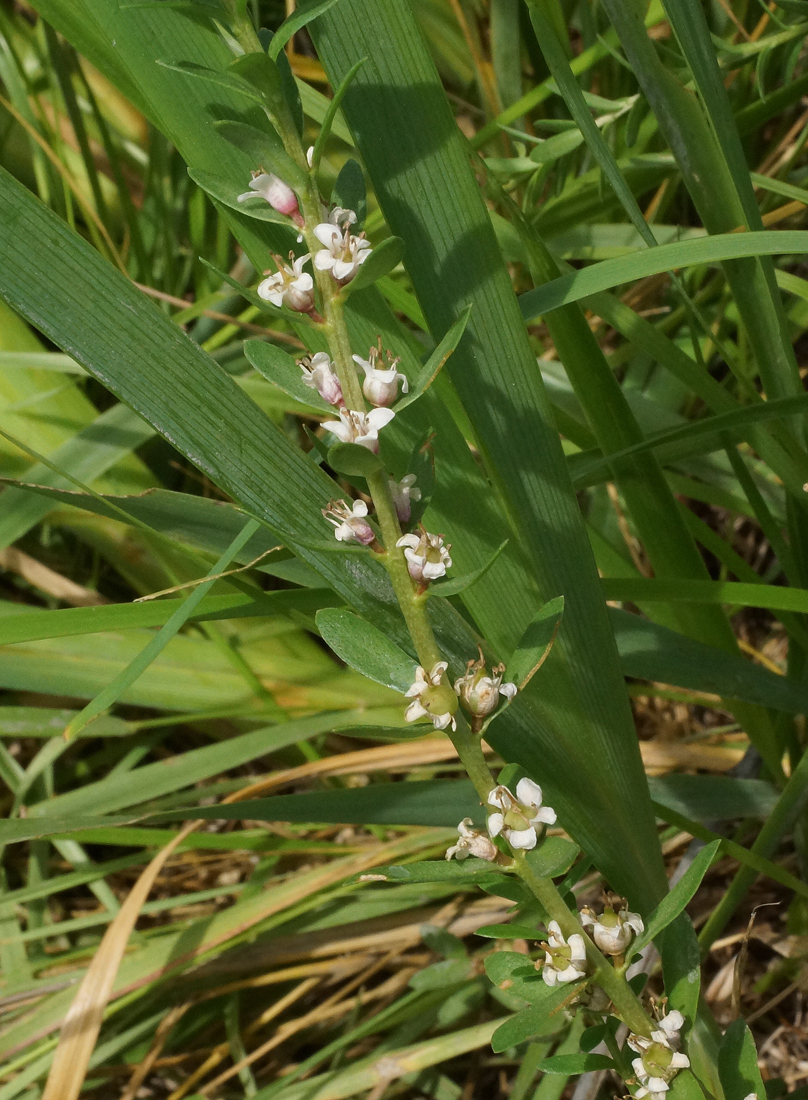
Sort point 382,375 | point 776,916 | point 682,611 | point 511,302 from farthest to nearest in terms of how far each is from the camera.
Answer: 1. point 776,916
2. point 682,611
3. point 511,302
4. point 382,375

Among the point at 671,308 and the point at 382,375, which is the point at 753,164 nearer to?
the point at 671,308

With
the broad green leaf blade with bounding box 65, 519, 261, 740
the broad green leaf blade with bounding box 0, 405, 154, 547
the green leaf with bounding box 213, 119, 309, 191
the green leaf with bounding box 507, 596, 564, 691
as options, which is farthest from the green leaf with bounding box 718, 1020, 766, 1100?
the broad green leaf blade with bounding box 0, 405, 154, 547

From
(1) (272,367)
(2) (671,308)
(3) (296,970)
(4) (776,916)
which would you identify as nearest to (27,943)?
(3) (296,970)

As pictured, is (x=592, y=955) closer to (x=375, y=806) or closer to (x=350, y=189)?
(x=375, y=806)

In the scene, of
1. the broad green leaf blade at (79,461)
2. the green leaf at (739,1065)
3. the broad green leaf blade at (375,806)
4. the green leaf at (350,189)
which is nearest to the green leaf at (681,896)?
the green leaf at (739,1065)

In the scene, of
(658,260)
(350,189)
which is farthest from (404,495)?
(658,260)

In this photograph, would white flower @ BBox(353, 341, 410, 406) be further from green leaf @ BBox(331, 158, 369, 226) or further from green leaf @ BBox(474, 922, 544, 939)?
green leaf @ BBox(474, 922, 544, 939)
